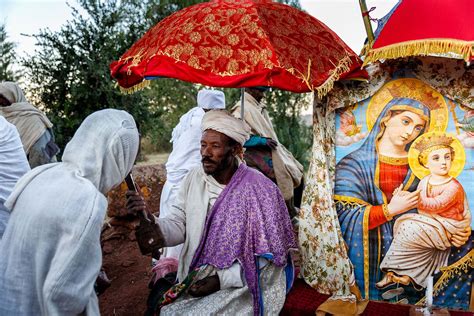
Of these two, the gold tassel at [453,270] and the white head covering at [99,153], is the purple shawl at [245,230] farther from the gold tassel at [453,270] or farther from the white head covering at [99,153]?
the gold tassel at [453,270]

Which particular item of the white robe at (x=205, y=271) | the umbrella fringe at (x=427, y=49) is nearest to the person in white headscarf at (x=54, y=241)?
the white robe at (x=205, y=271)

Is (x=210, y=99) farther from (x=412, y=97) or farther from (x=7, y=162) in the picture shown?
(x=412, y=97)

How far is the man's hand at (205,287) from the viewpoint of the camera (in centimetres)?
344

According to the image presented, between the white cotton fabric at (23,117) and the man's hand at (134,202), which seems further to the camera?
the white cotton fabric at (23,117)

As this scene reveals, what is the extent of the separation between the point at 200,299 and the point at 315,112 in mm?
1773

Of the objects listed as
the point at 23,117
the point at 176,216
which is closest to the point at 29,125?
the point at 23,117

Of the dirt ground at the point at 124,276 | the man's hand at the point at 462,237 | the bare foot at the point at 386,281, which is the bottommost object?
the dirt ground at the point at 124,276

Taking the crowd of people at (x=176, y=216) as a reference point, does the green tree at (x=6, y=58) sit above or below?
above

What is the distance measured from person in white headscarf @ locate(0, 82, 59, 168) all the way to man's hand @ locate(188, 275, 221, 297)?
12.1 ft

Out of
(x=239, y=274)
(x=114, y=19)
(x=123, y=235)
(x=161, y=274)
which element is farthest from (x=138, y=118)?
(x=239, y=274)

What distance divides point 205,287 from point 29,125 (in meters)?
4.05

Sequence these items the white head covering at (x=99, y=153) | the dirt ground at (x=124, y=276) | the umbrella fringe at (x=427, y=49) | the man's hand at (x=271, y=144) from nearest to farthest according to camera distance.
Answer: the white head covering at (x=99, y=153) < the umbrella fringe at (x=427, y=49) < the dirt ground at (x=124, y=276) < the man's hand at (x=271, y=144)

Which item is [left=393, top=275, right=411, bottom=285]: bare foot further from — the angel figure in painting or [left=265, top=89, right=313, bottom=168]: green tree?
[left=265, top=89, right=313, bottom=168]: green tree

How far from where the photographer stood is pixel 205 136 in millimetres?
3572
